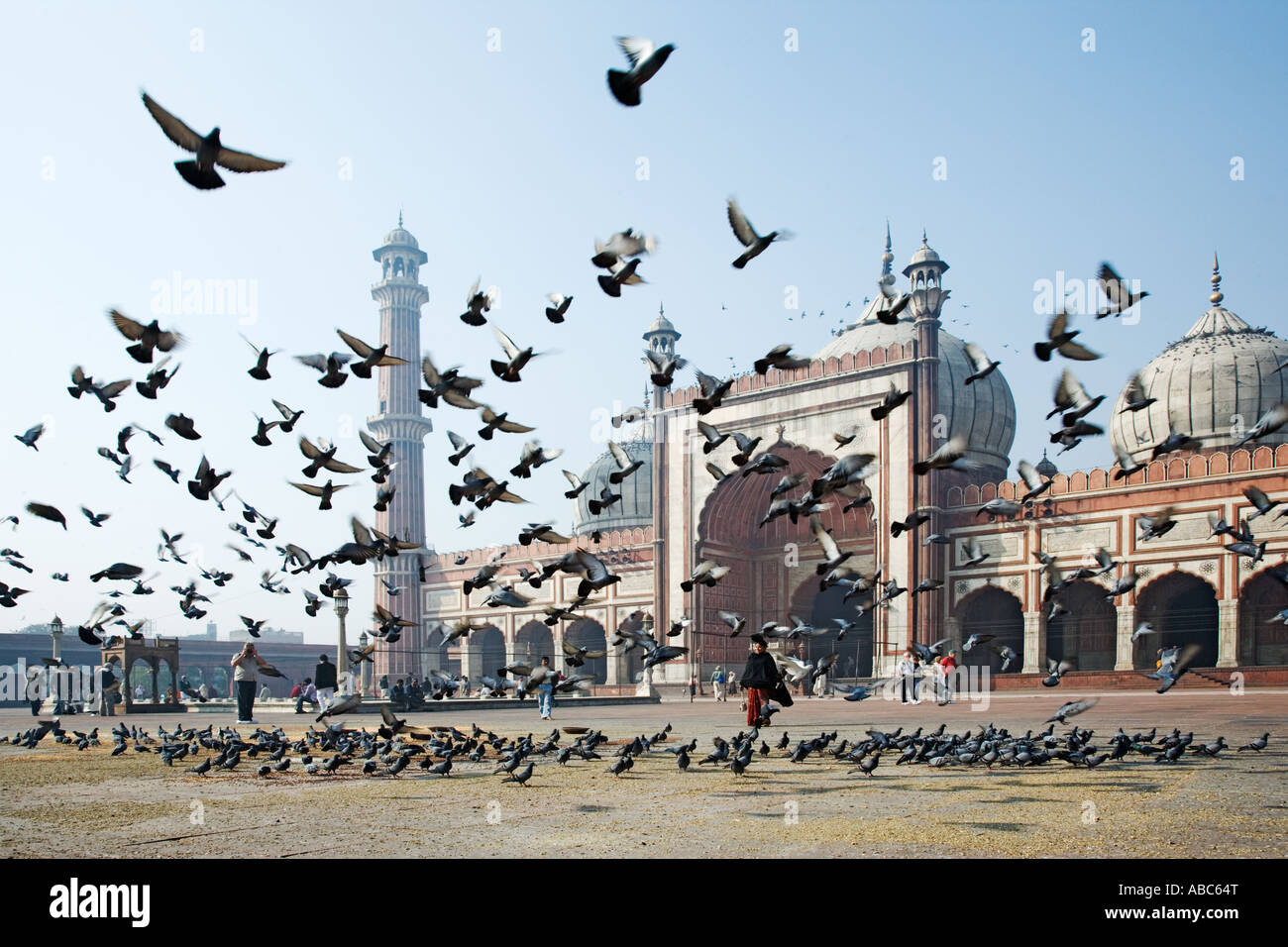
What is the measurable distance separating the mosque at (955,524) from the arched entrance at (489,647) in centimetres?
614

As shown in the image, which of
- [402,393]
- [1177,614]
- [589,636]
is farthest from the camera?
[402,393]

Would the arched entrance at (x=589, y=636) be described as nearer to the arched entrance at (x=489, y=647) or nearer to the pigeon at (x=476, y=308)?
the arched entrance at (x=489, y=647)

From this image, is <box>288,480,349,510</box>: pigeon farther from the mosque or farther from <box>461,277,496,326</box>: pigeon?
the mosque

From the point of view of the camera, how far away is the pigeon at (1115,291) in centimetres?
673

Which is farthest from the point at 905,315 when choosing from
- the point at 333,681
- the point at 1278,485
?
the point at 333,681

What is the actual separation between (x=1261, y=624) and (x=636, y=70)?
30.7 m

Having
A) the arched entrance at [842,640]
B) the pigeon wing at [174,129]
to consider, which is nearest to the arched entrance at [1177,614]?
the arched entrance at [842,640]

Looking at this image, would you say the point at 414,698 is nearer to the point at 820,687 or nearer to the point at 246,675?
the point at 246,675

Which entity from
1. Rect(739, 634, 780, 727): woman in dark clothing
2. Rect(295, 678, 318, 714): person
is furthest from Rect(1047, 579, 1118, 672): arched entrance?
Rect(739, 634, 780, 727): woman in dark clothing

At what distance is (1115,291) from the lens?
6.82m

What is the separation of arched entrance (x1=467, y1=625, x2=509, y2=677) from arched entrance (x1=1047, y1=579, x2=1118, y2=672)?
27.0 m

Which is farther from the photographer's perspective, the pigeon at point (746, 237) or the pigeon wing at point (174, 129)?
the pigeon at point (746, 237)

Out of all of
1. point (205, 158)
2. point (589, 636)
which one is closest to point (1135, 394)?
point (205, 158)
